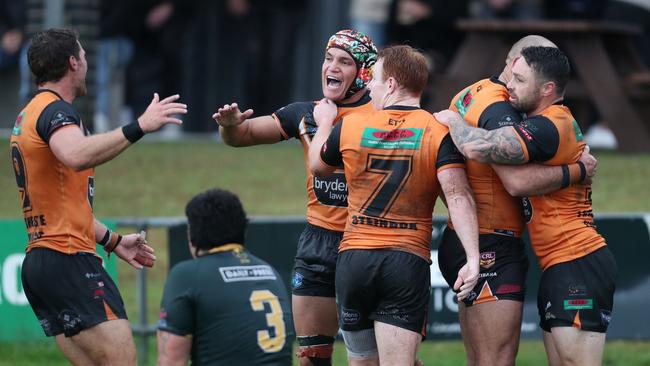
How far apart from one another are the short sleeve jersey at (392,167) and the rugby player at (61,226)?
3.14 feet

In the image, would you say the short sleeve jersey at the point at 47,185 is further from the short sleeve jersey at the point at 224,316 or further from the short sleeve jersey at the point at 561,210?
the short sleeve jersey at the point at 561,210

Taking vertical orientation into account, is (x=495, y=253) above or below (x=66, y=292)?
above

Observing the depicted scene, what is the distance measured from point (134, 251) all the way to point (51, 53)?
1339 millimetres

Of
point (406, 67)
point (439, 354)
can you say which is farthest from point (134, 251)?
point (439, 354)

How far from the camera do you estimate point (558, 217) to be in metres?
7.24

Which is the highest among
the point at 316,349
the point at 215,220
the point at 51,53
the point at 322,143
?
the point at 51,53

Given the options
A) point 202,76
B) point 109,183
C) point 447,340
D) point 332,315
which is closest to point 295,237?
point 447,340

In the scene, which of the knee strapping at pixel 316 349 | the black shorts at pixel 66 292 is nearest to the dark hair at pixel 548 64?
the knee strapping at pixel 316 349

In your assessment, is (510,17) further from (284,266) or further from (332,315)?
(332,315)

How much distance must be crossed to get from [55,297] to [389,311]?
1.82m

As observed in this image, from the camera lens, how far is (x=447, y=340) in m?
10.3

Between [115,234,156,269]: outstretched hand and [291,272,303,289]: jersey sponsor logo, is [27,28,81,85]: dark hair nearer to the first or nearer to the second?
[115,234,156,269]: outstretched hand

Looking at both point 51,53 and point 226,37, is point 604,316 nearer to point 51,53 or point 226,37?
point 51,53

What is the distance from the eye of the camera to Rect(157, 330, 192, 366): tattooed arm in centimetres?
673
